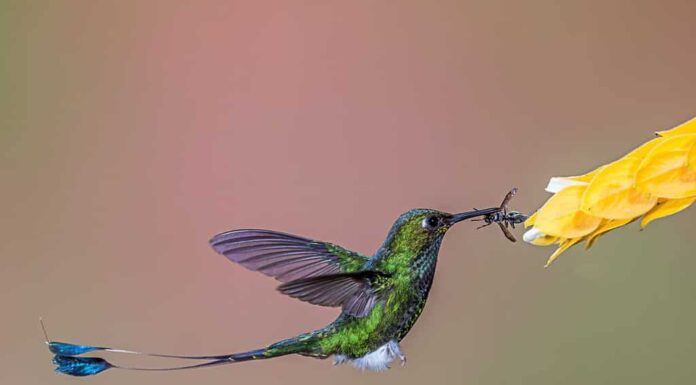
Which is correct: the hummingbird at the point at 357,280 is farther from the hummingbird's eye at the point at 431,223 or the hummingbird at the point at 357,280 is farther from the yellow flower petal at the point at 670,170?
the yellow flower petal at the point at 670,170

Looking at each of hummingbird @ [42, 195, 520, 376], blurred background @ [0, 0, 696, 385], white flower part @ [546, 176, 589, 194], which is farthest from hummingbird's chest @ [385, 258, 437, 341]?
blurred background @ [0, 0, 696, 385]

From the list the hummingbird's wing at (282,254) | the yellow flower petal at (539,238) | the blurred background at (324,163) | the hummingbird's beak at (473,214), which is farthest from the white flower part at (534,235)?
the blurred background at (324,163)

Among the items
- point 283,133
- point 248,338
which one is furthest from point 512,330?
point 283,133

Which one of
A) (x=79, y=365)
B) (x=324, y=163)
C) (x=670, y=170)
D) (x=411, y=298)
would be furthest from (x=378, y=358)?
(x=324, y=163)

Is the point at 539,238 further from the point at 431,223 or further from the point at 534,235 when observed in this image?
the point at 431,223

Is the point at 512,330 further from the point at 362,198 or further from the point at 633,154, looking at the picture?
the point at 633,154

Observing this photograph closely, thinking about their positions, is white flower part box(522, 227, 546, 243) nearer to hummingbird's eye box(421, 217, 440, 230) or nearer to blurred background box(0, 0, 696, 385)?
hummingbird's eye box(421, 217, 440, 230)
